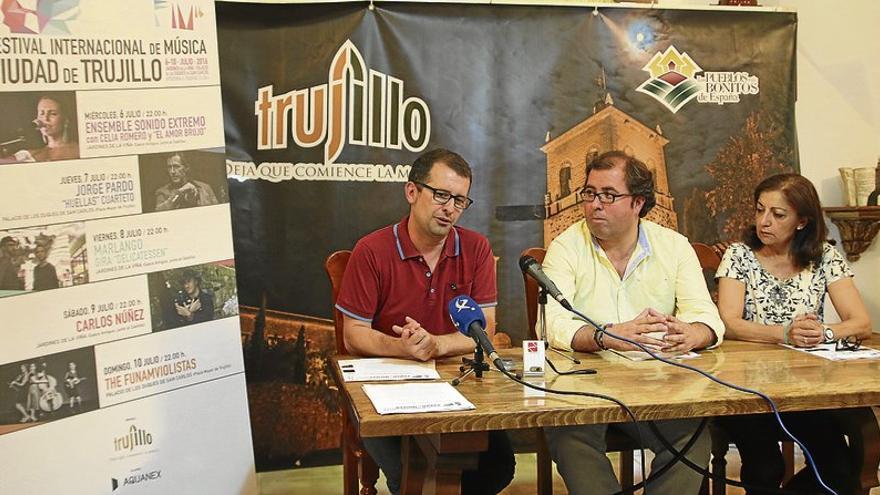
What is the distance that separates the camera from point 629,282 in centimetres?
251

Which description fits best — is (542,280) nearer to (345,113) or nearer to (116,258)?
(116,258)

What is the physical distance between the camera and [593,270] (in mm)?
2506

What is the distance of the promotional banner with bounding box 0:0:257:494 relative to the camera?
2061 millimetres

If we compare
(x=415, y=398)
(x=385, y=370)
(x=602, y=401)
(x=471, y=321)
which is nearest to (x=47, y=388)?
(x=385, y=370)

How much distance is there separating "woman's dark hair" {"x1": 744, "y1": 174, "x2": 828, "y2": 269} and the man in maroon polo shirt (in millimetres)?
1000

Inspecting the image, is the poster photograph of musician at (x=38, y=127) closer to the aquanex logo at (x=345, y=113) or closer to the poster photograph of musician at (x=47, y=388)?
the poster photograph of musician at (x=47, y=388)

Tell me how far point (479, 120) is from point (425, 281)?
131 centimetres

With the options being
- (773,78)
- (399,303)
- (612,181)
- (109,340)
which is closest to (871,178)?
(773,78)

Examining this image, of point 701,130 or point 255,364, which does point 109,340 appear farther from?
point 701,130

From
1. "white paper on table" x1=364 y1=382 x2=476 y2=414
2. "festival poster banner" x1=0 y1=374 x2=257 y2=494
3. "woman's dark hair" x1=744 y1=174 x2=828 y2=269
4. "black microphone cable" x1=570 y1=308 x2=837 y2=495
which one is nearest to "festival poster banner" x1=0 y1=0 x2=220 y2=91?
"festival poster banner" x1=0 y1=374 x2=257 y2=494

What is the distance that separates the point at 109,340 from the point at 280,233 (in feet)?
4.26

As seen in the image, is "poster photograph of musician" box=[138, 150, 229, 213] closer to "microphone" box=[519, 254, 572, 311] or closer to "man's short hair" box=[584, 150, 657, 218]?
"microphone" box=[519, 254, 572, 311]

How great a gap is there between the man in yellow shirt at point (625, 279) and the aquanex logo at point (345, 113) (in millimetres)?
1185

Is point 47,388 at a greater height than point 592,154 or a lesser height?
lesser
